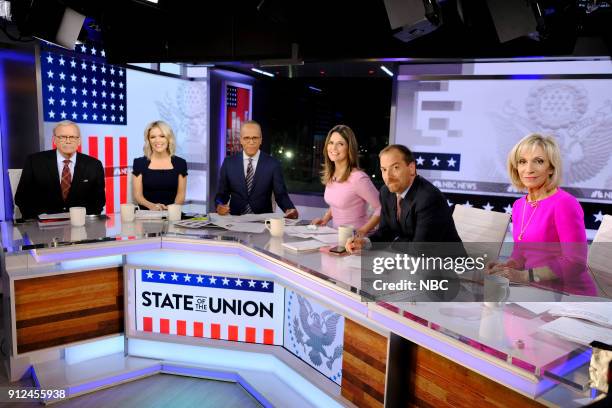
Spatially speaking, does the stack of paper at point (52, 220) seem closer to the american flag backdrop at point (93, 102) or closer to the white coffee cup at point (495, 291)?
the american flag backdrop at point (93, 102)

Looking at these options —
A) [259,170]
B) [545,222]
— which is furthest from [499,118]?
[545,222]

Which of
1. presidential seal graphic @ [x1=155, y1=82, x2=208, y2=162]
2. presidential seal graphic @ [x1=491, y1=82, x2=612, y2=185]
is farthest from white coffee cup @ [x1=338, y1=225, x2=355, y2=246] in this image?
presidential seal graphic @ [x1=155, y1=82, x2=208, y2=162]

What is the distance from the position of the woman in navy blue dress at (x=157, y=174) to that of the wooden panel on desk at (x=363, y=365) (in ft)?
6.79

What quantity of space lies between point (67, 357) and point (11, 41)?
9.84 feet

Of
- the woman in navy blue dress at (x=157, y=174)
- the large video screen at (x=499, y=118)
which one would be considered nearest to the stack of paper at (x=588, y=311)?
the woman in navy blue dress at (x=157, y=174)

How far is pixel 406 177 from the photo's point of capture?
2.11 metres

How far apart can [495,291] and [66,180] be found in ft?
9.65

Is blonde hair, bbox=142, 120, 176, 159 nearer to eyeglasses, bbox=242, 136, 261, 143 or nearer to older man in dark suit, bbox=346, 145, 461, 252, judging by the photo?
eyeglasses, bbox=242, 136, 261, 143

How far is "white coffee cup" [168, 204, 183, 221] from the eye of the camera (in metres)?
2.90

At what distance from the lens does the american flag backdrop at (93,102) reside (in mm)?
4562

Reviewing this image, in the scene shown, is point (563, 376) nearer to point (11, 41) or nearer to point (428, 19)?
point (428, 19)

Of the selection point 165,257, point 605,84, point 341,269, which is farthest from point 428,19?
point 605,84

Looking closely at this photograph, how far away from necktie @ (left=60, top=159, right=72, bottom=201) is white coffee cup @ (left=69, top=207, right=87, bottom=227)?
0.67 m

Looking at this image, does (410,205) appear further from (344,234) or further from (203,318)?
(203,318)
